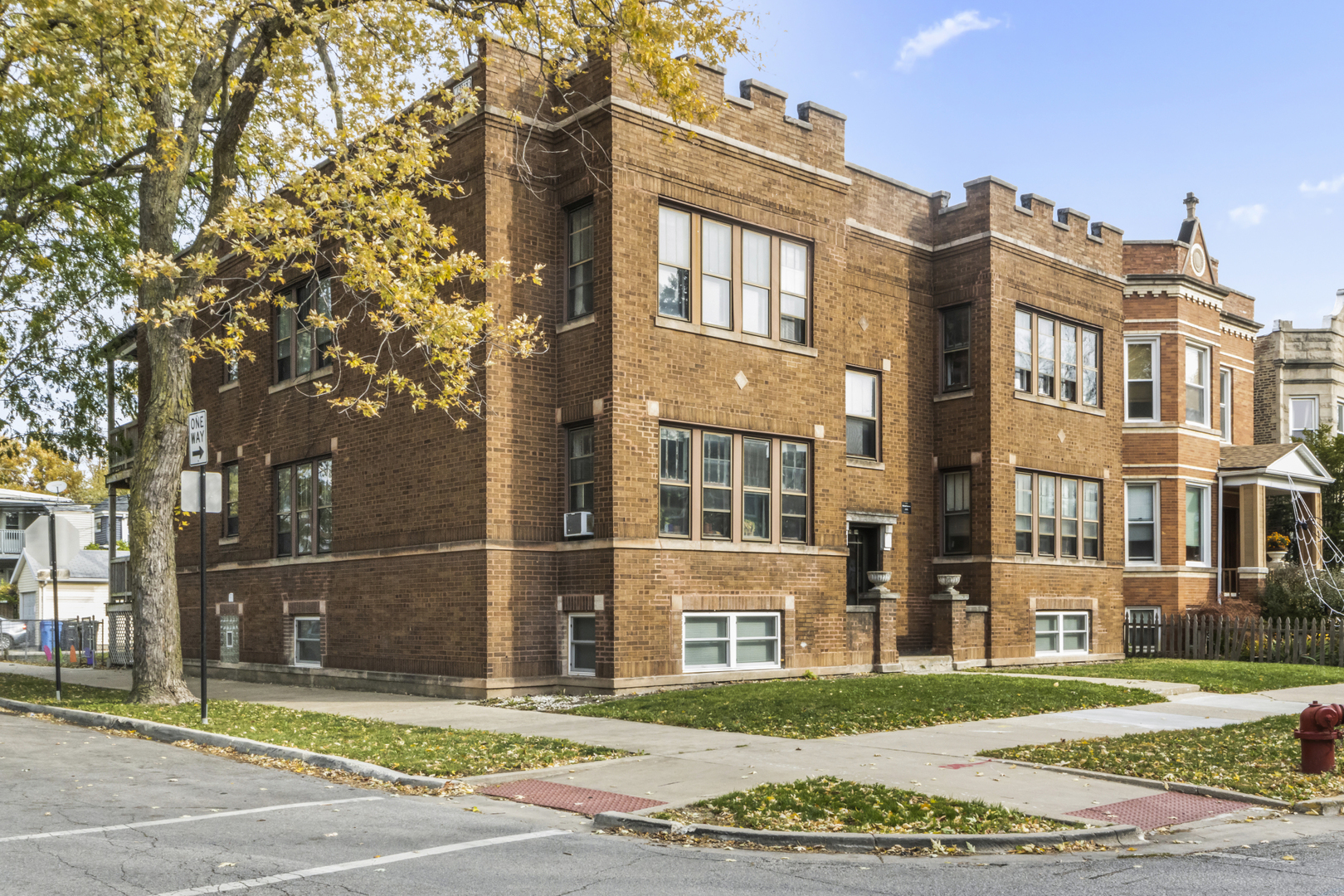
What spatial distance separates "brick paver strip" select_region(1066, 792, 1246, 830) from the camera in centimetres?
853

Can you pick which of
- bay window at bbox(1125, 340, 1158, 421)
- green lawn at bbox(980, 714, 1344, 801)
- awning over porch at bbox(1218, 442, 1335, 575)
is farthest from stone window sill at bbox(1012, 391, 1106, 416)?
green lawn at bbox(980, 714, 1344, 801)

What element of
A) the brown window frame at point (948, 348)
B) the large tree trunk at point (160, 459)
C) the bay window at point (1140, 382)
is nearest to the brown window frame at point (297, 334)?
the large tree trunk at point (160, 459)

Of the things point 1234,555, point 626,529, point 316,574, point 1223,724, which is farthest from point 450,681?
point 1234,555

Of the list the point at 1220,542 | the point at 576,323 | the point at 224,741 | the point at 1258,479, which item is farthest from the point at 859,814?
the point at 1258,479

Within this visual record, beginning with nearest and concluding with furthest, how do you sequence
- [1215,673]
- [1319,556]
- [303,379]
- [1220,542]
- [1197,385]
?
[1215,673]
[303,379]
[1220,542]
[1197,385]
[1319,556]

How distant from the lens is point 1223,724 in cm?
1390

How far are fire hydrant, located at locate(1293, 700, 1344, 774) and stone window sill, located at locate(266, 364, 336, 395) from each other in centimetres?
1612

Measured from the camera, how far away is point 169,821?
8.36m

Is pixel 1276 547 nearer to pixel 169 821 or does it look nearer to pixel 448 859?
pixel 448 859

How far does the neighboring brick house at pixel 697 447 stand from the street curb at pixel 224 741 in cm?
459

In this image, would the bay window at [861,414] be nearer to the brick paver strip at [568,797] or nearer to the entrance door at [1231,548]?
the entrance door at [1231,548]

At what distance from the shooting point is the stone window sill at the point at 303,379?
2125 cm

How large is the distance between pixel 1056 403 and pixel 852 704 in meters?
11.7

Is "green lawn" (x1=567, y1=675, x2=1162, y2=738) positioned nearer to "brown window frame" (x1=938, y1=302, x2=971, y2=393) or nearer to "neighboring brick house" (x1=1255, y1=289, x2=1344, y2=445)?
"brown window frame" (x1=938, y1=302, x2=971, y2=393)
